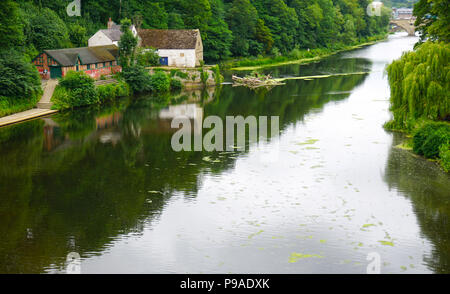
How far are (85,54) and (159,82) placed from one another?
8.61 m

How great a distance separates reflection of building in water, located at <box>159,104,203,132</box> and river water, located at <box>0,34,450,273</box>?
2.39 metres

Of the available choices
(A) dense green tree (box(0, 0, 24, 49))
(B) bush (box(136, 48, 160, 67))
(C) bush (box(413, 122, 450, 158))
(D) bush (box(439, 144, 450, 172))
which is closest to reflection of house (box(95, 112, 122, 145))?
(A) dense green tree (box(0, 0, 24, 49))

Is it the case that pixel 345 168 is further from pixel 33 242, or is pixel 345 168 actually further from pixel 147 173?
pixel 33 242

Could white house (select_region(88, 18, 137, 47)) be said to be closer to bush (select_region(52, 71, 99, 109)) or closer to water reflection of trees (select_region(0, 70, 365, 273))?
bush (select_region(52, 71, 99, 109))

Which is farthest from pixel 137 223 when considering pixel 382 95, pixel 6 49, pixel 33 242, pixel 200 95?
pixel 382 95

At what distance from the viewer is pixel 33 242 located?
20.5 meters

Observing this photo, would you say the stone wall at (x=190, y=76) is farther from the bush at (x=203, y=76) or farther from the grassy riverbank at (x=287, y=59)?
the grassy riverbank at (x=287, y=59)

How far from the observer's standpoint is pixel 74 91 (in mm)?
48719

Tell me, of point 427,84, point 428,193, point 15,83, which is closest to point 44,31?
point 15,83

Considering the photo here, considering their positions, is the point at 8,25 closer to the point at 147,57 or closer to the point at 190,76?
the point at 147,57

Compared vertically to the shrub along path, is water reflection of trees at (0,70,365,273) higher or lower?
lower

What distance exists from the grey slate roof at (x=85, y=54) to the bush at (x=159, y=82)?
5.20 m

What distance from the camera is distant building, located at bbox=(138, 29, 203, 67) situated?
67062 millimetres

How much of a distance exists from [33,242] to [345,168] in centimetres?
1722
